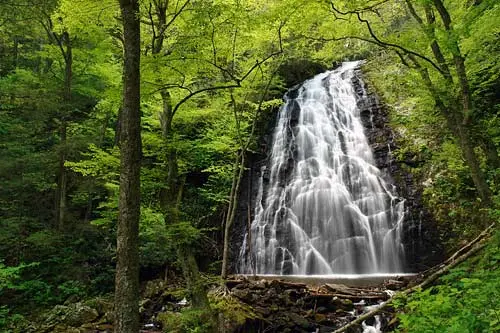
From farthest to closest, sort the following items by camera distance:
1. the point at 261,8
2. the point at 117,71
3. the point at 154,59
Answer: the point at 117,71
the point at 261,8
the point at 154,59

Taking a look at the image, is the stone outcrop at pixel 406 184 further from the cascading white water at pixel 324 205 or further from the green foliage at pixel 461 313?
the green foliage at pixel 461 313

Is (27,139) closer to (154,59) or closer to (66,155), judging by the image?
(66,155)

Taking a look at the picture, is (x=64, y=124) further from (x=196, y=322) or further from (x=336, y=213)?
(x=336, y=213)

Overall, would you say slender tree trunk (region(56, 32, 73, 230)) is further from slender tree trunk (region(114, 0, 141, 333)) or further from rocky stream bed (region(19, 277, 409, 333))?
slender tree trunk (region(114, 0, 141, 333))

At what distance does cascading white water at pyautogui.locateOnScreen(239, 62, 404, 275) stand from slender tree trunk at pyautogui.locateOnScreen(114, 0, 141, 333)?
24.1ft

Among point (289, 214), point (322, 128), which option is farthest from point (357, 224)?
point (322, 128)

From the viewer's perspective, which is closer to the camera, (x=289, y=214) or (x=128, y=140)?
(x=128, y=140)

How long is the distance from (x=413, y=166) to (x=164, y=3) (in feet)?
31.5

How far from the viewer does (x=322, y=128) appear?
1600 centimetres

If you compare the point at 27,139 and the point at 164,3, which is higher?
the point at 164,3

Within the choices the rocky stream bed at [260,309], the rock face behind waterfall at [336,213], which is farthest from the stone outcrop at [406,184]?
the rocky stream bed at [260,309]

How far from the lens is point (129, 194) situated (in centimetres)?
472

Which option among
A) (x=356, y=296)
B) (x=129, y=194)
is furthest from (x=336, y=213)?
(x=129, y=194)

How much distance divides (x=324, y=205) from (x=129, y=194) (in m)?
9.43
